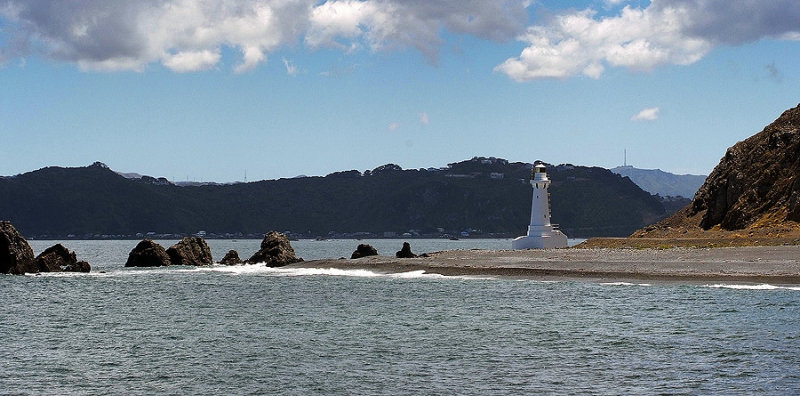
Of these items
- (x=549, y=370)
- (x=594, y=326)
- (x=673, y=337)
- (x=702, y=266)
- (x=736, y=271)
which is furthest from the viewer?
(x=702, y=266)

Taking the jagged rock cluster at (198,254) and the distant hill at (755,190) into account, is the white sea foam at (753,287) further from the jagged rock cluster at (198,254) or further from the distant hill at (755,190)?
the jagged rock cluster at (198,254)

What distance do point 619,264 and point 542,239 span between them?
24.1 meters

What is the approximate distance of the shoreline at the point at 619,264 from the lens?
54562mm

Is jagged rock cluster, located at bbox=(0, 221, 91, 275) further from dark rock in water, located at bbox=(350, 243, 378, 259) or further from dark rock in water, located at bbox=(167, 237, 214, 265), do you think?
dark rock in water, located at bbox=(350, 243, 378, 259)

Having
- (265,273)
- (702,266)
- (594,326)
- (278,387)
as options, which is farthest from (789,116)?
(278,387)

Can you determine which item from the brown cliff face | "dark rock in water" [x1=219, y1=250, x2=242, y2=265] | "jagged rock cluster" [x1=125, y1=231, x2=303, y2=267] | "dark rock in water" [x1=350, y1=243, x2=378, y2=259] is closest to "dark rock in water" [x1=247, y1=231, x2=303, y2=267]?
"jagged rock cluster" [x1=125, y1=231, x2=303, y2=267]

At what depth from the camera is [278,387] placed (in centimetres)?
2677

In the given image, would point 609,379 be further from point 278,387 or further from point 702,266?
point 702,266

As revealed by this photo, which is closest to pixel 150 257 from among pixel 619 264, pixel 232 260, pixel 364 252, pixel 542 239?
pixel 232 260

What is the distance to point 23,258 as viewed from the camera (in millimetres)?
77250

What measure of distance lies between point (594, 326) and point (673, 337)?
4225 millimetres

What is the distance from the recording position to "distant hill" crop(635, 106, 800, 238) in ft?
249

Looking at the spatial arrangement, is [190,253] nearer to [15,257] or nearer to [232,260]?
[232,260]

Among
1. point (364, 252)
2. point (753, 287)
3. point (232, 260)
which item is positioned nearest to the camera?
point (753, 287)
